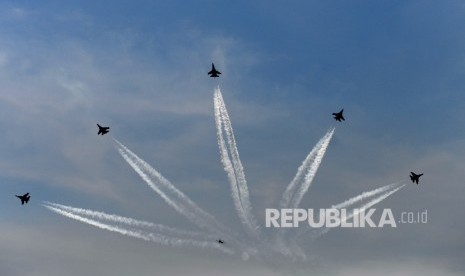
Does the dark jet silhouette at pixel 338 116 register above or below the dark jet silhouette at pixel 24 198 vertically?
above

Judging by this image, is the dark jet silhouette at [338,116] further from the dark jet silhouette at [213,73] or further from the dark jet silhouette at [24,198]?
the dark jet silhouette at [24,198]

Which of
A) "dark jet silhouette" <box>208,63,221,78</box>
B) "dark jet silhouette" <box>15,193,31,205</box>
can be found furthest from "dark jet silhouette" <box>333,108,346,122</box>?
"dark jet silhouette" <box>15,193,31,205</box>

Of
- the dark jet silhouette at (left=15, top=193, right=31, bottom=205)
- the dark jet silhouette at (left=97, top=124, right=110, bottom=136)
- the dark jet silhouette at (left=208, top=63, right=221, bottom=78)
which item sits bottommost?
the dark jet silhouette at (left=15, top=193, right=31, bottom=205)

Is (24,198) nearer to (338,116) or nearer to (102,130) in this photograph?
(102,130)

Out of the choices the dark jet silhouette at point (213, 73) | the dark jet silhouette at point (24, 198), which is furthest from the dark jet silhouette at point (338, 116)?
the dark jet silhouette at point (24, 198)

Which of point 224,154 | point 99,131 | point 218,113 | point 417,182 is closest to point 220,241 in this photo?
point 224,154

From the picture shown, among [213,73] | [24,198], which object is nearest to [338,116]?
[213,73]

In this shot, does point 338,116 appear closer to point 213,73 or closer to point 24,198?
point 213,73

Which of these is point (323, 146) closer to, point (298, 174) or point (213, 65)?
point (298, 174)

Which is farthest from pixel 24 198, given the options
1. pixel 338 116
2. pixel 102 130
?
pixel 338 116

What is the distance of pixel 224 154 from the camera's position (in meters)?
167

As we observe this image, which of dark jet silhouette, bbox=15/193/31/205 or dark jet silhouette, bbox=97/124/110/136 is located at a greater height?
dark jet silhouette, bbox=97/124/110/136

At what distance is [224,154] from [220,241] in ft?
89.3

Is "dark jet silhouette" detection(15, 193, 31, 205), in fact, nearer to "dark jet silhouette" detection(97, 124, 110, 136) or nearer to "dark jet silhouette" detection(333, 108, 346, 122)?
"dark jet silhouette" detection(97, 124, 110, 136)
